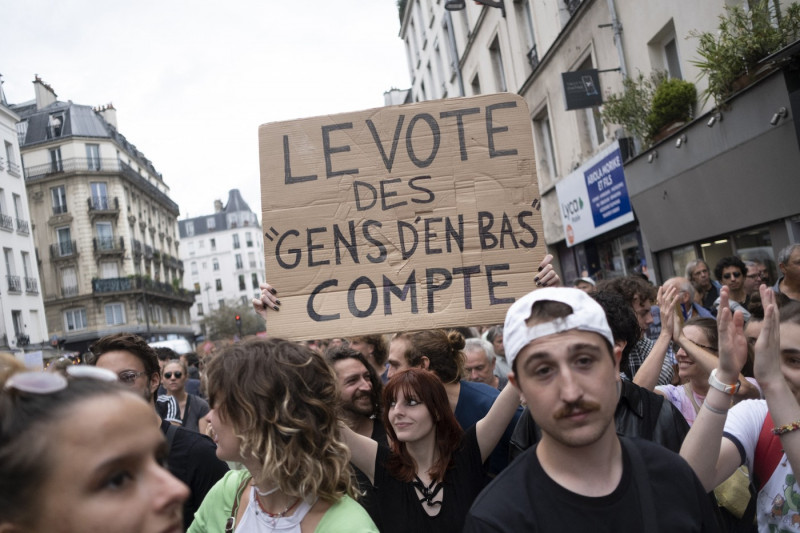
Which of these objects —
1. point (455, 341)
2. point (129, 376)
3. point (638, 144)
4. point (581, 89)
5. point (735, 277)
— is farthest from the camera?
point (581, 89)

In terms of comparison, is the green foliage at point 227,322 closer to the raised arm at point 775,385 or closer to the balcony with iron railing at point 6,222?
the balcony with iron railing at point 6,222

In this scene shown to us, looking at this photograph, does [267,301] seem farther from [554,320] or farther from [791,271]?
[791,271]

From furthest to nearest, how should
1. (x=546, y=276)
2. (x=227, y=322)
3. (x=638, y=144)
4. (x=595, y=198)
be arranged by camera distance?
(x=227, y=322) < (x=595, y=198) < (x=638, y=144) < (x=546, y=276)

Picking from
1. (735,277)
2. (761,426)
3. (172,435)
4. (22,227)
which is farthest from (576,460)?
(22,227)

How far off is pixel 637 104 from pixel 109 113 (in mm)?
A: 55106

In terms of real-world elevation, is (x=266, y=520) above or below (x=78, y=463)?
below

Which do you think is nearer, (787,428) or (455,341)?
(787,428)

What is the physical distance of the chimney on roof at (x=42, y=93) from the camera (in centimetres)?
5144

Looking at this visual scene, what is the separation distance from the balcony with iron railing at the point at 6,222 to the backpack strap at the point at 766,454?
37.2 metres

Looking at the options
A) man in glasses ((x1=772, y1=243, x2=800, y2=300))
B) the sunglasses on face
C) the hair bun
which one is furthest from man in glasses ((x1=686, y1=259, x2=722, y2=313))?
the sunglasses on face

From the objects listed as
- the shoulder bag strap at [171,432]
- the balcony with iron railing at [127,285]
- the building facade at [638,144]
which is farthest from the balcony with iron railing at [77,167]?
the shoulder bag strap at [171,432]

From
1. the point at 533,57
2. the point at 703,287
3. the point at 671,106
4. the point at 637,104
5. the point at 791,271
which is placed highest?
the point at 533,57

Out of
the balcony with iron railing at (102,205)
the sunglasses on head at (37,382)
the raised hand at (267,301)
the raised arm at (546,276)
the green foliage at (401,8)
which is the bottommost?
the sunglasses on head at (37,382)

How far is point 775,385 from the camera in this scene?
2.45 m
